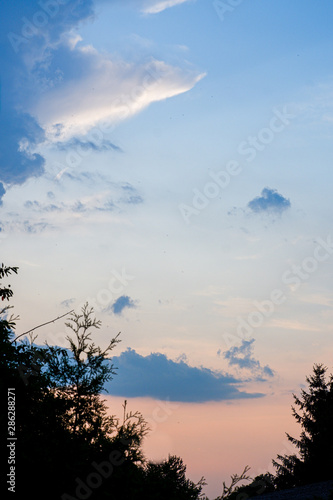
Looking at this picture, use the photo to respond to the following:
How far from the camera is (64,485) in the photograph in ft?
53.4

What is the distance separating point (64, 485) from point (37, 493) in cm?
86

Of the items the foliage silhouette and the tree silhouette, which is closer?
the foliage silhouette

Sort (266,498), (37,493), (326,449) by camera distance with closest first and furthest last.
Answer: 1. (37,493)
2. (266,498)
3. (326,449)

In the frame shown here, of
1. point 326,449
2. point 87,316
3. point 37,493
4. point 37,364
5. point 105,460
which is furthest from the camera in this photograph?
point 326,449

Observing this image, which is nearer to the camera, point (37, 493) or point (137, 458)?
point (37, 493)

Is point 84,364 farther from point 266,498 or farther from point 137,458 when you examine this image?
point 266,498

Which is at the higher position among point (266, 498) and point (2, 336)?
point (2, 336)

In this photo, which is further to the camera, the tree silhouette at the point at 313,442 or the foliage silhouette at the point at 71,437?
the tree silhouette at the point at 313,442

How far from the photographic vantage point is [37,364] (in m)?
19.1

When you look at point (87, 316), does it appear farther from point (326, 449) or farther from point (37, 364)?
point (326, 449)

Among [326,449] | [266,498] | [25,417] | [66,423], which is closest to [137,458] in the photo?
[66,423]

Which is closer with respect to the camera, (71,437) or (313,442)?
(71,437)

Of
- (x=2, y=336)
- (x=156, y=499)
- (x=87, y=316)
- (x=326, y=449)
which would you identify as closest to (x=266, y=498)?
(x=156, y=499)

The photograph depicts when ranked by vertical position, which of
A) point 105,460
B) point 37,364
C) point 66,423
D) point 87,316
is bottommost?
point 105,460
